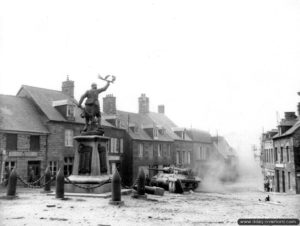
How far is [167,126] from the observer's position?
4528 cm

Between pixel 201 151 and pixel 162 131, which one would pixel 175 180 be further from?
pixel 201 151

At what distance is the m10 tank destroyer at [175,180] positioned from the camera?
72.9 ft

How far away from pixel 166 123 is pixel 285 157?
19.0 meters

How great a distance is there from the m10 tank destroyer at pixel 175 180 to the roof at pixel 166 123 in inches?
638

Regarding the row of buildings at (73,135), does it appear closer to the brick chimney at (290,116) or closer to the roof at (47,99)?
the roof at (47,99)

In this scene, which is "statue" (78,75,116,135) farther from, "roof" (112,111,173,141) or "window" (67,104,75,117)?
"roof" (112,111,173,141)

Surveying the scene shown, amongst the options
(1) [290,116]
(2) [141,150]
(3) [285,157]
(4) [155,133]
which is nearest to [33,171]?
(2) [141,150]

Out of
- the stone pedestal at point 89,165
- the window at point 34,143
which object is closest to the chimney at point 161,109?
the window at point 34,143

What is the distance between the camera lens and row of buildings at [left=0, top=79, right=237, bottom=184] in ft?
79.2

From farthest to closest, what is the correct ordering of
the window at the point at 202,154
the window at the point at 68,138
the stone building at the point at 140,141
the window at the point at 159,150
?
the window at the point at 202,154
the window at the point at 159,150
the stone building at the point at 140,141
the window at the point at 68,138

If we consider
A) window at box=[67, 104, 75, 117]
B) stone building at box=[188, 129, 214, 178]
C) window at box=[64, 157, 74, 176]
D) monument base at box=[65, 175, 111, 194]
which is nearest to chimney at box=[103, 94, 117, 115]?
window at box=[67, 104, 75, 117]

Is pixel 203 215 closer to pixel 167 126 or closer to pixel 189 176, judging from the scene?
pixel 189 176

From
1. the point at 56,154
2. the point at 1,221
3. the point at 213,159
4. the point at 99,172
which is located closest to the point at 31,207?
the point at 1,221

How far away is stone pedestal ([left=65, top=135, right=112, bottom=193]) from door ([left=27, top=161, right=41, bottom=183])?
11394 mm
